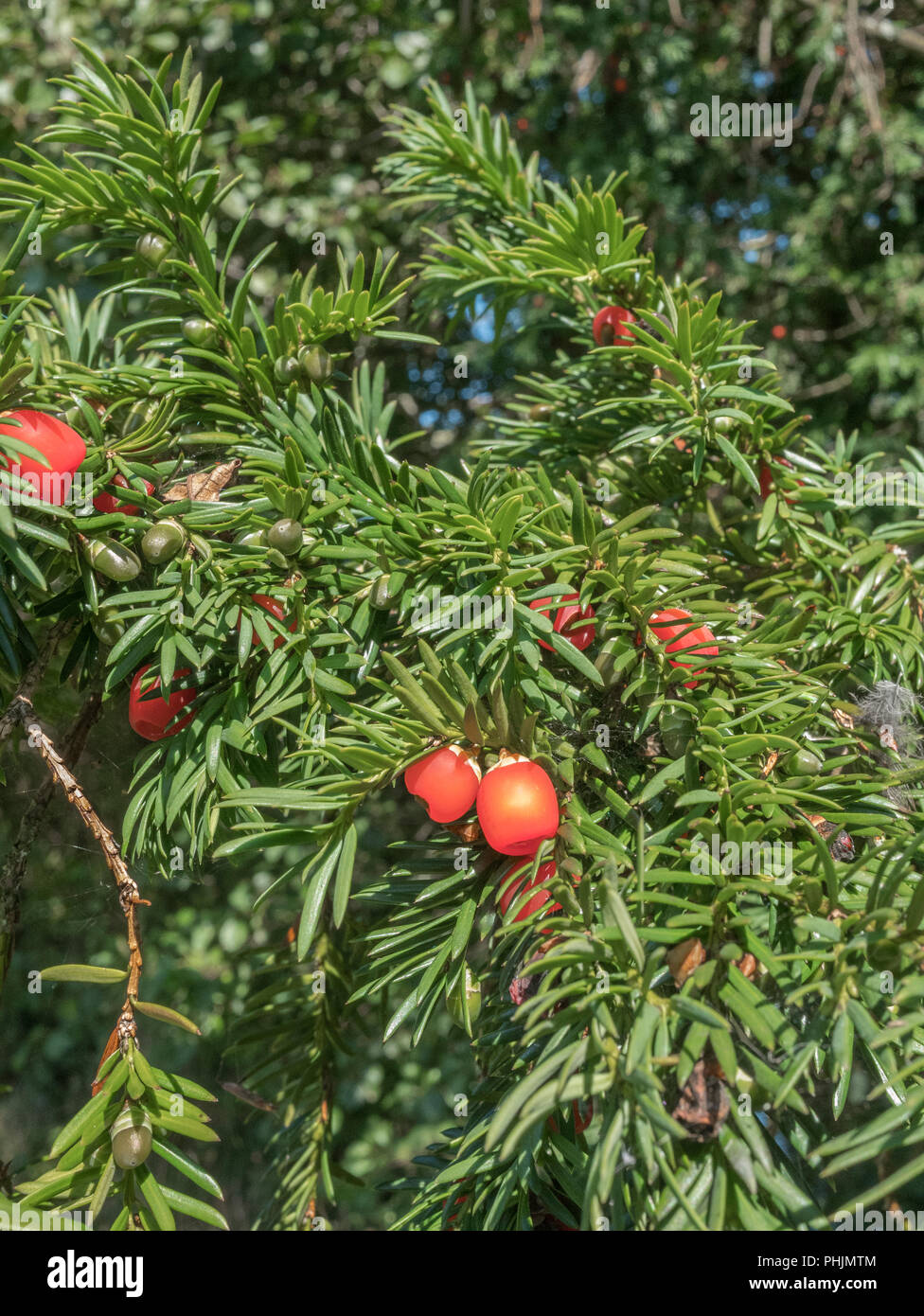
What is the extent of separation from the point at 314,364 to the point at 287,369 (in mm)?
18

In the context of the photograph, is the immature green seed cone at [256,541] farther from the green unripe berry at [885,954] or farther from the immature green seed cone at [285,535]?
the green unripe berry at [885,954]

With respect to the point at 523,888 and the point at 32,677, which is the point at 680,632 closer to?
the point at 523,888

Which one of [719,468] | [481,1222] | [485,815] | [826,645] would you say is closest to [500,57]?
[719,468]

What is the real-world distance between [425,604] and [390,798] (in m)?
0.69

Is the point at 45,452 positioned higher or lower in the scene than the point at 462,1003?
higher

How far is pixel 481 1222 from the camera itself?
1.55 feet

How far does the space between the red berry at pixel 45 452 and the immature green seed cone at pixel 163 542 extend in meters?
0.04

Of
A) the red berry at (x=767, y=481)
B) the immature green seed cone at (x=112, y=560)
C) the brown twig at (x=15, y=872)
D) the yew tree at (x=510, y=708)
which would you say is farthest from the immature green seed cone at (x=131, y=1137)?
the red berry at (x=767, y=481)

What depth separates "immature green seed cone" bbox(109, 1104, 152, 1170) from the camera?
414 millimetres

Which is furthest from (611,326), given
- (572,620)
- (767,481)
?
(572,620)

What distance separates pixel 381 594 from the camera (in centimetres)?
47

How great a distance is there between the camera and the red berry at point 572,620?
47cm

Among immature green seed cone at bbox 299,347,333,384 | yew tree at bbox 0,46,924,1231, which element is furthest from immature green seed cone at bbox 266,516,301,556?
immature green seed cone at bbox 299,347,333,384

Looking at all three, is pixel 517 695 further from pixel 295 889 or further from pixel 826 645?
pixel 295 889
